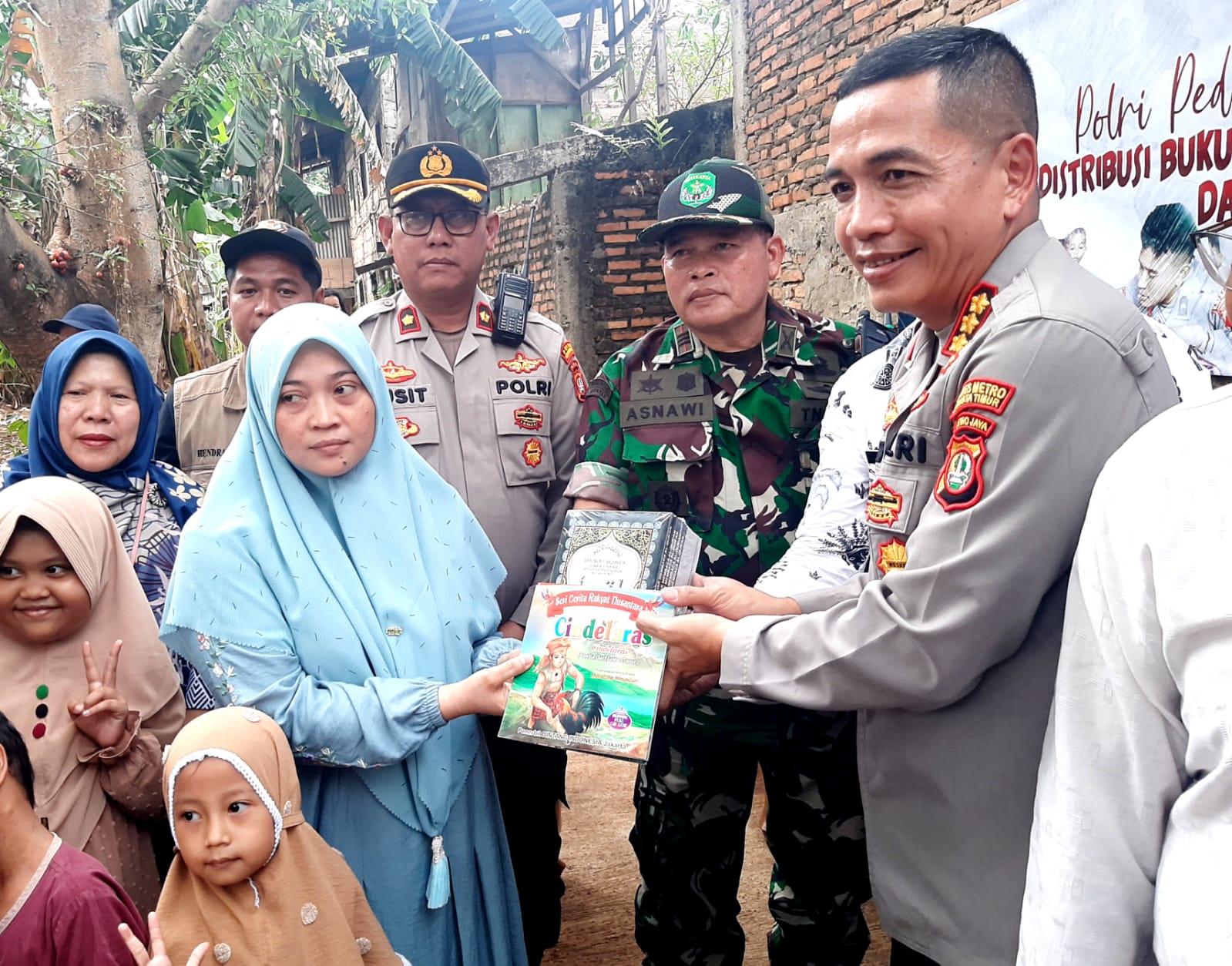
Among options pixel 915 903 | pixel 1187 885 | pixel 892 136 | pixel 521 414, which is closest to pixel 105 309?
pixel 521 414

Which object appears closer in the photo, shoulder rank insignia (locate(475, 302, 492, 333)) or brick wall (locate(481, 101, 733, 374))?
shoulder rank insignia (locate(475, 302, 492, 333))

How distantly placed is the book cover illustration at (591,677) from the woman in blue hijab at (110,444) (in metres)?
1.23

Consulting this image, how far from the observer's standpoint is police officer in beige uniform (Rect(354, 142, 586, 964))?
3006 mm

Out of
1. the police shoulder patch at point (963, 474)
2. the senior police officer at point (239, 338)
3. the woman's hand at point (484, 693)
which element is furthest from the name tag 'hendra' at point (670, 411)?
the senior police officer at point (239, 338)

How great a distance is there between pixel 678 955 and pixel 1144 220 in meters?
2.98

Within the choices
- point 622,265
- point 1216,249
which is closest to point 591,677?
point 1216,249

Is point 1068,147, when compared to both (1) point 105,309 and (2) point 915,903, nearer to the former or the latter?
(2) point 915,903

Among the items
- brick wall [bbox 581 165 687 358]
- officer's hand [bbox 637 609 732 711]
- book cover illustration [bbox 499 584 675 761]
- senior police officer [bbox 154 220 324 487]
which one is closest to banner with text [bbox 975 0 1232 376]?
officer's hand [bbox 637 609 732 711]

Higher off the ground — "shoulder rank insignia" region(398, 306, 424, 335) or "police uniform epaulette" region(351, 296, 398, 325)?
"police uniform epaulette" region(351, 296, 398, 325)

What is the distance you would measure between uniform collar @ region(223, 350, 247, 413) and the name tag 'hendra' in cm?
169

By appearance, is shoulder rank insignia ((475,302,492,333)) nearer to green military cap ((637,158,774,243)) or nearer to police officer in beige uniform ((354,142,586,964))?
police officer in beige uniform ((354,142,586,964))

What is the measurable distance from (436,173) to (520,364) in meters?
0.72

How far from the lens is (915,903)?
1629mm

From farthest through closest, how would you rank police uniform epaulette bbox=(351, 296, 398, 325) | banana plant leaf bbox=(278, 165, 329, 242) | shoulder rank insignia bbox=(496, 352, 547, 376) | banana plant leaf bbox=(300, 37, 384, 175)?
banana plant leaf bbox=(278, 165, 329, 242), banana plant leaf bbox=(300, 37, 384, 175), police uniform epaulette bbox=(351, 296, 398, 325), shoulder rank insignia bbox=(496, 352, 547, 376)
